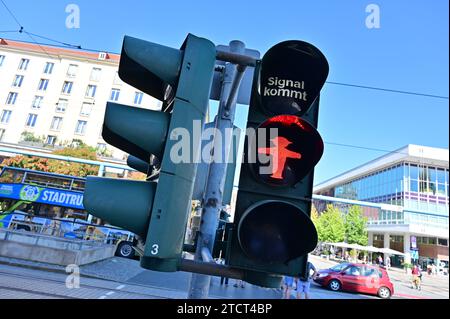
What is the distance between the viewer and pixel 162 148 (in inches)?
56.6

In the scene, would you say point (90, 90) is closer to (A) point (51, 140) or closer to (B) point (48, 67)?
(B) point (48, 67)

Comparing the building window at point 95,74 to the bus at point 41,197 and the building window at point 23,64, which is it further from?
the bus at point 41,197

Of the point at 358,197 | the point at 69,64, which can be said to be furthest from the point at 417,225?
the point at 69,64

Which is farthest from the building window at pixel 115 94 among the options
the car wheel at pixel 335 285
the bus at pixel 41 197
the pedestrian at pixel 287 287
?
the pedestrian at pixel 287 287

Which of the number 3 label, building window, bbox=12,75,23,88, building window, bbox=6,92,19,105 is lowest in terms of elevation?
the number 3 label

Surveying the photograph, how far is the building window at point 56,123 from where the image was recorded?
4272 centimetres

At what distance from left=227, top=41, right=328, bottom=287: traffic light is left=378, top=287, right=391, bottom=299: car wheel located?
17.1 meters

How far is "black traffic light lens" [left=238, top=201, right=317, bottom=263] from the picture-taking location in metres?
1.43

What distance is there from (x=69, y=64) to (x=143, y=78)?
50.9 metres

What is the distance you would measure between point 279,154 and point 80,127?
47.1 m

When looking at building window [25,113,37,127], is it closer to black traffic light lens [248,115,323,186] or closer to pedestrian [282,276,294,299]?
pedestrian [282,276,294,299]

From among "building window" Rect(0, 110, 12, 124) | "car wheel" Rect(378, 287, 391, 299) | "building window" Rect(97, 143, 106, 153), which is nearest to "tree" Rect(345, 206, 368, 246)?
"car wheel" Rect(378, 287, 391, 299)

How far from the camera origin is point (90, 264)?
41.6ft

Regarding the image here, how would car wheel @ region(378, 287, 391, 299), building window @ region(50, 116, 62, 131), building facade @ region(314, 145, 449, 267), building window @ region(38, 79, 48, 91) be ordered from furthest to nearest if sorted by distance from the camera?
1. building window @ region(38, 79, 48, 91)
2. building window @ region(50, 116, 62, 131)
3. building facade @ region(314, 145, 449, 267)
4. car wheel @ region(378, 287, 391, 299)
